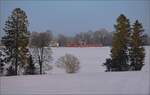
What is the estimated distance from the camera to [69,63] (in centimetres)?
325

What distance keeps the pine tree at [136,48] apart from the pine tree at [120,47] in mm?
78

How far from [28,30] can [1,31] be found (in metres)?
0.33

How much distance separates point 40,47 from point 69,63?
0.43 m

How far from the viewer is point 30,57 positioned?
3172 millimetres

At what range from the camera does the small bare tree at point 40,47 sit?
314cm

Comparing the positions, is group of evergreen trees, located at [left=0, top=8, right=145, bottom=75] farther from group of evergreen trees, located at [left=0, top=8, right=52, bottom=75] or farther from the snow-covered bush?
the snow-covered bush

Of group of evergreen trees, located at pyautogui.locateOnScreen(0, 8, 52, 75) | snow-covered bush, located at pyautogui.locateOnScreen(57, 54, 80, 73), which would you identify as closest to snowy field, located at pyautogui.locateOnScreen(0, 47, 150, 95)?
snow-covered bush, located at pyautogui.locateOnScreen(57, 54, 80, 73)

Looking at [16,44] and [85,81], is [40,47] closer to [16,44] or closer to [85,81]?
[16,44]

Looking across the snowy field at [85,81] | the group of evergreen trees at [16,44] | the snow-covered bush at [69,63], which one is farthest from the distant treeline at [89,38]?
the group of evergreen trees at [16,44]

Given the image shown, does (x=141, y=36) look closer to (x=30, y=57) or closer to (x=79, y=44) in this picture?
(x=79, y=44)

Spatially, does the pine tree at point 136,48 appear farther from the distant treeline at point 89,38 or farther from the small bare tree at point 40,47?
the small bare tree at point 40,47

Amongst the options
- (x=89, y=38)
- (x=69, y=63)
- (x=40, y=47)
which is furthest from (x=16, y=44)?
(x=89, y=38)

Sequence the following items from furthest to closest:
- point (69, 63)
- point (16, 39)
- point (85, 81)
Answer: point (69, 63)
point (16, 39)
point (85, 81)

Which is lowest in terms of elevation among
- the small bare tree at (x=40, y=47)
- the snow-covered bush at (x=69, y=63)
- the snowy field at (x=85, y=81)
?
the snowy field at (x=85, y=81)
